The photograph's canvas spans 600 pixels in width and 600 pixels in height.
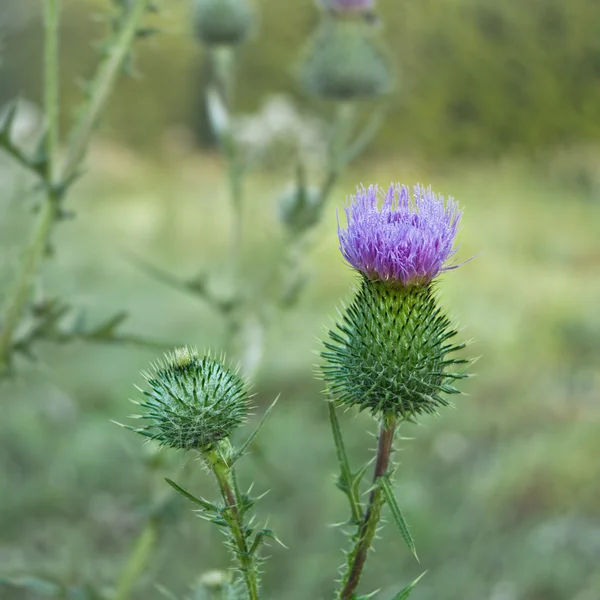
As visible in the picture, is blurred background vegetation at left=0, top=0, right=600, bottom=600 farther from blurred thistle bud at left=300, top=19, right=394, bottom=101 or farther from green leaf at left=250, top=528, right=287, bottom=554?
green leaf at left=250, top=528, right=287, bottom=554

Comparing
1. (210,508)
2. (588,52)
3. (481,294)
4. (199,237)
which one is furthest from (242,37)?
(588,52)

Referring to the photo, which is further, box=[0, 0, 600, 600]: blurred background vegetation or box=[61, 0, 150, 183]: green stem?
box=[0, 0, 600, 600]: blurred background vegetation

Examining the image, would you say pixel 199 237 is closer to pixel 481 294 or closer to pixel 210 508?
pixel 481 294

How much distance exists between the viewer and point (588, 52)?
10.2 meters

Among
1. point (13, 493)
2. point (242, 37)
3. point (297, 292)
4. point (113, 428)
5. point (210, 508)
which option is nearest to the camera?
point (210, 508)

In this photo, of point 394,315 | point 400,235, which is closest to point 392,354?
point 394,315

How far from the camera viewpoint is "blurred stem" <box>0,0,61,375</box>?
1.75 m

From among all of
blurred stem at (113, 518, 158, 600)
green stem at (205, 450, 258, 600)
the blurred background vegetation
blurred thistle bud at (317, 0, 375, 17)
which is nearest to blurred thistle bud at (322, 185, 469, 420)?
the blurred background vegetation

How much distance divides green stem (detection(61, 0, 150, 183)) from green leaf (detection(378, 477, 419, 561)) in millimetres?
1065

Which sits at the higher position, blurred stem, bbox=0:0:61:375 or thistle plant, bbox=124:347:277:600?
blurred stem, bbox=0:0:61:375

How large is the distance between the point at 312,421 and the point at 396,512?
14.4ft

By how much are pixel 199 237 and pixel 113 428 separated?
437 cm

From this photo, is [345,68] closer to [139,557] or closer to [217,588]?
[139,557]

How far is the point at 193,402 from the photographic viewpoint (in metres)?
1.14
